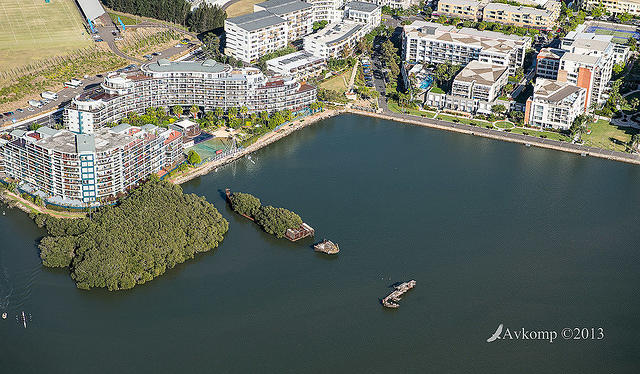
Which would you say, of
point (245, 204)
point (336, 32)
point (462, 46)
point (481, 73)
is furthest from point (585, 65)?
point (245, 204)

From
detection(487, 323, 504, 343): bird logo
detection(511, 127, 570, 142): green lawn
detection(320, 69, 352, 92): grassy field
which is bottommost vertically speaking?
detection(487, 323, 504, 343): bird logo

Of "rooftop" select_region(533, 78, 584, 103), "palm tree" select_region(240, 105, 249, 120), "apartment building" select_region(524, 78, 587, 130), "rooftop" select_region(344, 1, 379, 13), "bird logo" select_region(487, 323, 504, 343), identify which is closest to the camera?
"bird logo" select_region(487, 323, 504, 343)

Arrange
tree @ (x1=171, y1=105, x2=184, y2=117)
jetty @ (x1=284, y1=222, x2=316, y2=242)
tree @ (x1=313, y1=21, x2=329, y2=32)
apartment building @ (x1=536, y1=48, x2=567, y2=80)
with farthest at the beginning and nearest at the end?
tree @ (x1=313, y1=21, x2=329, y2=32) → apartment building @ (x1=536, y1=48, x2=567, y2=80) → tree @ (x1=171, y1=105, x2=184, y2=117) → jetty @ (x1=284, y1=222, x2=316, y2=242)

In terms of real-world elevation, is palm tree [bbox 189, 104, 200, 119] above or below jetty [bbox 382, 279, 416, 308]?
above

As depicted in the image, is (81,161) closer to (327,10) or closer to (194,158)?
(194,158)

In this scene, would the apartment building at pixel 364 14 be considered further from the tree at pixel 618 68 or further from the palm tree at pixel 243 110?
the tree at pixel 618 68

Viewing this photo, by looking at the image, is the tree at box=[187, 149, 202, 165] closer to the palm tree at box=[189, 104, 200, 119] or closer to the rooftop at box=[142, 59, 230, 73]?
the palm tree at box=[189, 104, 200, 119]

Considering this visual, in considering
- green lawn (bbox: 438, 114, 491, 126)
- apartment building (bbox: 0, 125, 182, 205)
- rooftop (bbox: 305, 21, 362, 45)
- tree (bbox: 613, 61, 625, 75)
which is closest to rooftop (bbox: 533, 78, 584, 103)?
green lawn (bbox: 438, 114, 491, 126)
